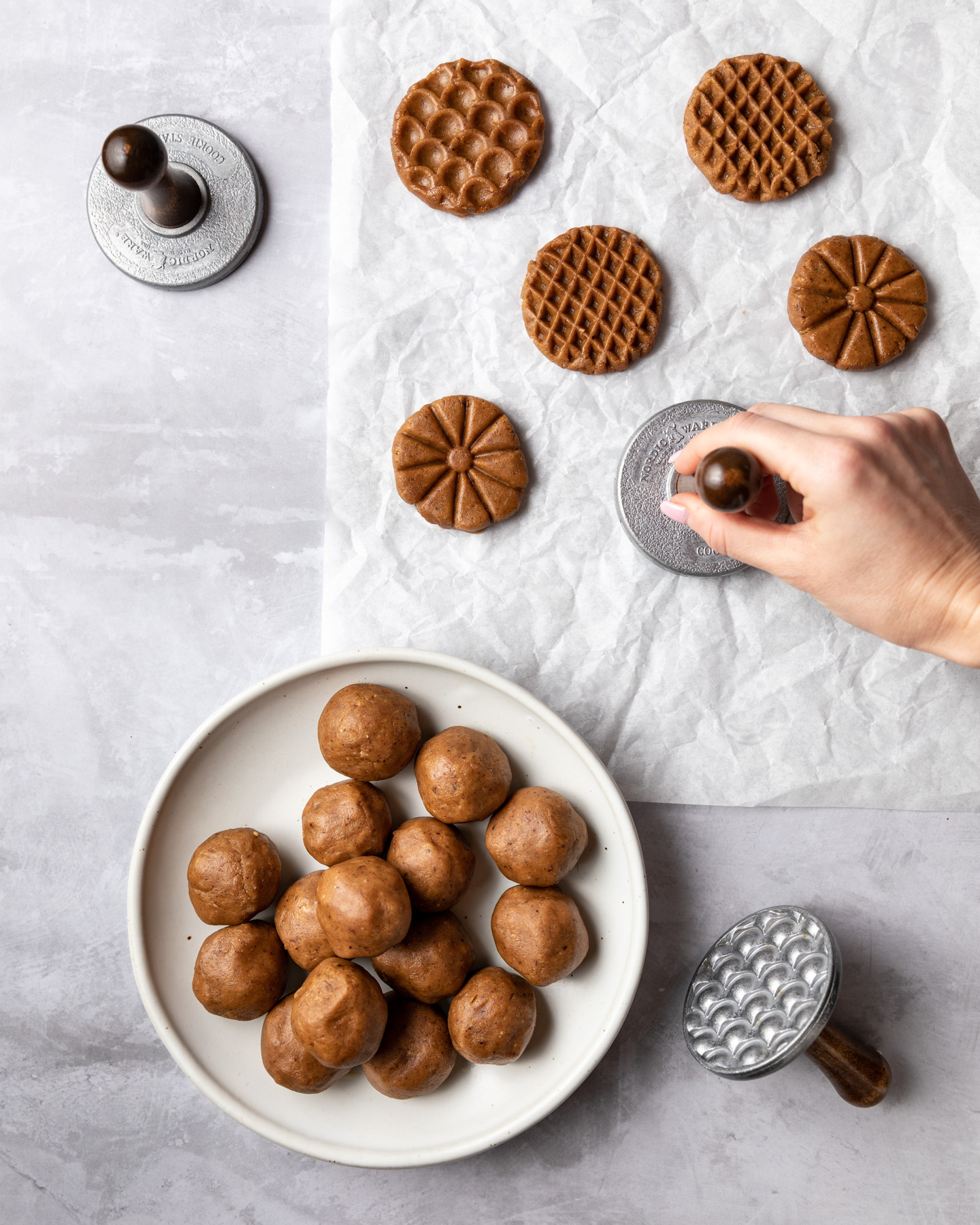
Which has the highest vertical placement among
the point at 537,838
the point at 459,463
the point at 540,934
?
the point at 459,463

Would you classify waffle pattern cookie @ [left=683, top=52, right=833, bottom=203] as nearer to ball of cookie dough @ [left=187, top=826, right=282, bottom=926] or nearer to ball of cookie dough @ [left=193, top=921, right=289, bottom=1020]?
ball of cookie dough @ [left=187, top=826, right=282, bottom=926]

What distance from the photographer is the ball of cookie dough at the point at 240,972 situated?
1.86 meters

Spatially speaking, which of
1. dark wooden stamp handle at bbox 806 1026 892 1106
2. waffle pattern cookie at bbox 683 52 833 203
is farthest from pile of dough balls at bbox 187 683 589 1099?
waffle pattern cookie at bbox 683 52 833 203

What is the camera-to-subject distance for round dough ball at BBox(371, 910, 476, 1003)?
1855 millimetres

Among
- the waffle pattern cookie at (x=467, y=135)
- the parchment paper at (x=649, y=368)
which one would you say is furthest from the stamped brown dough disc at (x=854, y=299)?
the waffle pattern cookie at (x=467, y=135)

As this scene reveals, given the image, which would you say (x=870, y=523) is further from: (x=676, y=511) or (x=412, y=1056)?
(x=412, y=1056)

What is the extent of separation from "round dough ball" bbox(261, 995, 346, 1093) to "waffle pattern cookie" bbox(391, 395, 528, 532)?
1.17 metres

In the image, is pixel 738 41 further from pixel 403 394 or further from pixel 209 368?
pixel 209 368

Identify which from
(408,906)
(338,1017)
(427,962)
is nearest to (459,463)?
(408,906)

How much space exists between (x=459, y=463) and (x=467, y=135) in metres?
0.81

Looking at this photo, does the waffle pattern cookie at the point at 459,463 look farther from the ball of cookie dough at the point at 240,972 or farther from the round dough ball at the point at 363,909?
the ball of cookie dough at the point at 240,972

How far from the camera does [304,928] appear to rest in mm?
1866

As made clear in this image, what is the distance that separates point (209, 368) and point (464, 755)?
1.20 metres

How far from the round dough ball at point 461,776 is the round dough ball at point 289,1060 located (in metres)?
0.54
